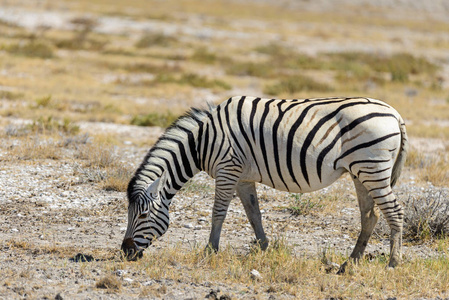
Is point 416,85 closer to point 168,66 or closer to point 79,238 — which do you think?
point 168,66

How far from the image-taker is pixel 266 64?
1073 inches

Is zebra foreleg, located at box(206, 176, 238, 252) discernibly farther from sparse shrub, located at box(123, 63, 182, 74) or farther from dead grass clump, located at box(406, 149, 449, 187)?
sparse shrub, located at box(123, 63, 182, 74)

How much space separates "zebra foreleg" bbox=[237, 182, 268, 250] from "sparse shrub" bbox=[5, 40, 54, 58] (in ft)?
62.4

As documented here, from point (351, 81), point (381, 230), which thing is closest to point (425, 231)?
point (381, 230)

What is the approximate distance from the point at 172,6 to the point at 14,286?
64379mm

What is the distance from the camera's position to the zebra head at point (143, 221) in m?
6.01

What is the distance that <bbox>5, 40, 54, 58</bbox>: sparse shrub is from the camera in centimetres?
2359

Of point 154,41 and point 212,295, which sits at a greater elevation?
point 154,41

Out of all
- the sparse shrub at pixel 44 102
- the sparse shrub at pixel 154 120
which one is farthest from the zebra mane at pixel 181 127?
the sparse shrub at pixel 44 102

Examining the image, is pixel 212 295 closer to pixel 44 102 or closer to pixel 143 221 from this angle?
pixel 143 221

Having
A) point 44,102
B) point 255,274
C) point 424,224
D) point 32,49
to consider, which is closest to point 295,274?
point 255,274

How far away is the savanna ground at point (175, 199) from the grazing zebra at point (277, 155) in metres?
0.50

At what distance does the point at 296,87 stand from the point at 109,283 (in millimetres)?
15847

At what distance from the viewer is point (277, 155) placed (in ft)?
20.3
